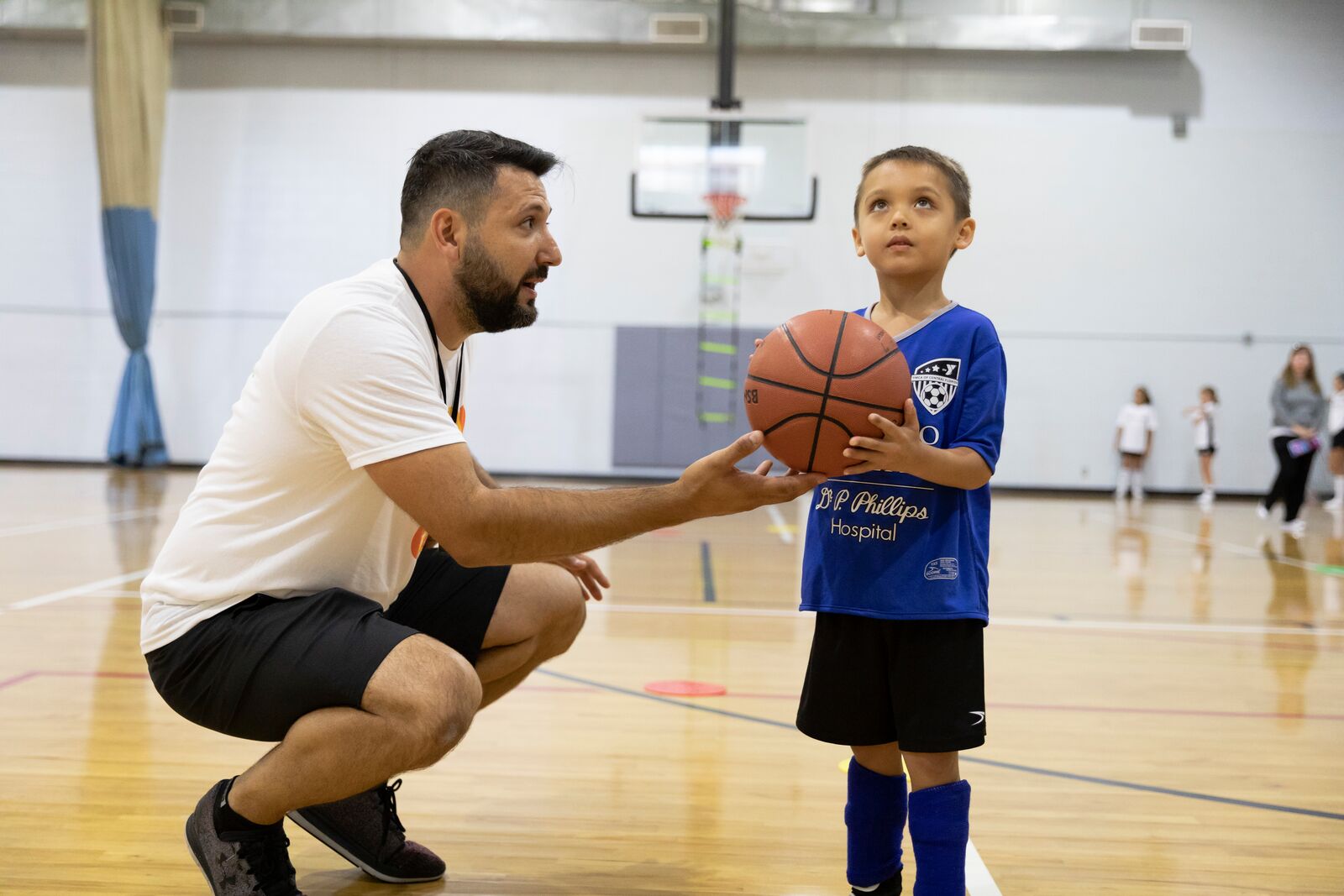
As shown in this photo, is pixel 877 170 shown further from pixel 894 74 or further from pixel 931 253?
pixel 894 74

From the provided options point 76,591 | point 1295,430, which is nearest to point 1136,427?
point 1295,430

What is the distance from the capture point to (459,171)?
1.87 metres

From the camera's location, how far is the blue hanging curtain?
1152 cm

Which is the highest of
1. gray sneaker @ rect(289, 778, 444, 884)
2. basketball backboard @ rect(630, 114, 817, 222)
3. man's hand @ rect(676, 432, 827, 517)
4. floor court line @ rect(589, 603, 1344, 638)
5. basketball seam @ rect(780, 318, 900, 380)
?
basketball backboard @ rect(630, 114, 817, 222)

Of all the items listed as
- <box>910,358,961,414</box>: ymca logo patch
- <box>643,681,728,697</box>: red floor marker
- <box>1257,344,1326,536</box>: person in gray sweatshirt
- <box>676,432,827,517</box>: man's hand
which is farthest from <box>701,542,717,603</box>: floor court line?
<box>1257,344,1326,536</box>: person in gray sweatshirt

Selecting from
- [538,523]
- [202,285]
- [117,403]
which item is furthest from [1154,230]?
[538,523]

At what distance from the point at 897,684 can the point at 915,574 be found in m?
0.18

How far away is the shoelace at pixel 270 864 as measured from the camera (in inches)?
69.5

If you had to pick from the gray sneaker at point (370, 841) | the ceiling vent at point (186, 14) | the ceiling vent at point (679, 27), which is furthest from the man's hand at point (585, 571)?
the ceiling vent at point (186, 14)

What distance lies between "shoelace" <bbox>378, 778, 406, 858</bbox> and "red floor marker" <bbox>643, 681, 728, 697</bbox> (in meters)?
1.37

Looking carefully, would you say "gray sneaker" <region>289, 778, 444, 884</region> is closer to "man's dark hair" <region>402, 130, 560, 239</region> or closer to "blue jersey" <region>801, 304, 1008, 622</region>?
"blue jersey" <region>801, 304, 1008, 622</region>

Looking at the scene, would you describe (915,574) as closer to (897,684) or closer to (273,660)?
(897,684)

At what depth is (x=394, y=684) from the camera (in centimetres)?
171

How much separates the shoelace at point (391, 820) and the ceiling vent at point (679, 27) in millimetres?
10838
